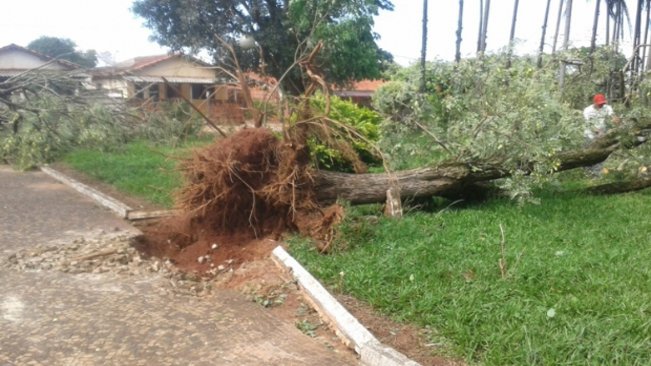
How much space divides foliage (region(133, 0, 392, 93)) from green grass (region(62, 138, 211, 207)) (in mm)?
5333

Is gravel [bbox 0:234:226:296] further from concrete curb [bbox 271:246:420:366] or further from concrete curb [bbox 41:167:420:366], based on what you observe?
concrete curb [bbox 271:246:420:366]

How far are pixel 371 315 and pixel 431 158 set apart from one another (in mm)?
4704

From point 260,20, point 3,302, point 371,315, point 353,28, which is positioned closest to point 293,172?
point 371,315

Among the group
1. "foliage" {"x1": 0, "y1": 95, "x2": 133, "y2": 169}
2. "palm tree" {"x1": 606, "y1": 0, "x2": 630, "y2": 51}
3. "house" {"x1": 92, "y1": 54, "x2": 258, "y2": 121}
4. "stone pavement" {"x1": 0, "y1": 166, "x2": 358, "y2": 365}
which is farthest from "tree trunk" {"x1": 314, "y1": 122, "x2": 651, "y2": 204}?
"palm tree" {"x1": 606, "y1": 0, "x2": 630, "y2": 51}

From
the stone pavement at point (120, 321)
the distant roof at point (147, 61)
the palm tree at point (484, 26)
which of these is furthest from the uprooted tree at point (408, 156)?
the palm tree at point (484, 26)

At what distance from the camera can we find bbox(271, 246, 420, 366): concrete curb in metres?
3.89

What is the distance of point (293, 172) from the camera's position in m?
6.71

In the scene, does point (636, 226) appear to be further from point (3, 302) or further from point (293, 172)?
point (3, 302)

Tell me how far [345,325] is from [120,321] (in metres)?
1.79

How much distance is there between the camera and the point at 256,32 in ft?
63.6

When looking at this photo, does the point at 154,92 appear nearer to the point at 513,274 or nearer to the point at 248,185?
the point at 248,185

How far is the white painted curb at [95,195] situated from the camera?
924 centimetres

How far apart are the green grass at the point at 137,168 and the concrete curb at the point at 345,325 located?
2.70 metres

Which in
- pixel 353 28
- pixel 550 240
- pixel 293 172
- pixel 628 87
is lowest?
pixel 550 240
